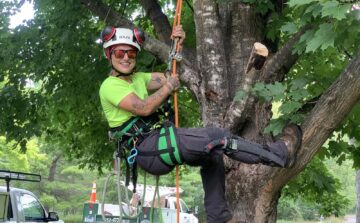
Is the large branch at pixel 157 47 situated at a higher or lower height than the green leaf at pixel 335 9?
higher

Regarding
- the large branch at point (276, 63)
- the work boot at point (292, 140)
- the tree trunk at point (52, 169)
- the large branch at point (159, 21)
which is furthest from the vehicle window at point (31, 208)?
the tree trunk at point (52, 169)

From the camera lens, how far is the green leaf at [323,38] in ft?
13.1

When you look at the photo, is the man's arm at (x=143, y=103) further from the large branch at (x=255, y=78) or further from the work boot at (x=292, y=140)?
the work boot at (x=292, y=140)

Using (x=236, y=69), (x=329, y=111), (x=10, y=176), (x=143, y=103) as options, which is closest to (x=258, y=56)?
(x=329, y=111)

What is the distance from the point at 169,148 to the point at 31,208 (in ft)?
24.5

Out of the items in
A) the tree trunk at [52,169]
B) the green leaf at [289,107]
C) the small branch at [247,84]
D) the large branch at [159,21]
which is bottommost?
the green leaf at [289,107]

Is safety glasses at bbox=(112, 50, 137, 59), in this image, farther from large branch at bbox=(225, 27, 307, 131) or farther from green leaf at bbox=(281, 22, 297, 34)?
green leaf at bbox=(281, 22, 297, 34)

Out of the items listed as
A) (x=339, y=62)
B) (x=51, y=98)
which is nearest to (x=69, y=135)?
(x=51, y=98)

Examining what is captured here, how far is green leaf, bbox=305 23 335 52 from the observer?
3.98m

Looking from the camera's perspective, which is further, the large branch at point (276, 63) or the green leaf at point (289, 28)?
the large branch at point (276, 63)

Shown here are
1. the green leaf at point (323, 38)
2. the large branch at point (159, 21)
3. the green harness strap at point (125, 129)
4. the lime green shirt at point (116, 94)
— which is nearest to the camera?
the green leaf at point (323, 38)

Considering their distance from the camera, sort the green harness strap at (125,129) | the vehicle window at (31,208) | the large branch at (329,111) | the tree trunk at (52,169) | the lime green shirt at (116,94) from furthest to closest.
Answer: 1. the tree trunk at (52,169)
2. the vehicle window at (31,208)
3. the green harness strap at (125,129)
4. the lime green shirt at (116,94)
5. the large branch at (329,111)

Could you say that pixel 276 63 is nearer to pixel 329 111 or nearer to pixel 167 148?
pixel 329 111

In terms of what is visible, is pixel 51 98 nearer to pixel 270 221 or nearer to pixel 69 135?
pixel 69 135
